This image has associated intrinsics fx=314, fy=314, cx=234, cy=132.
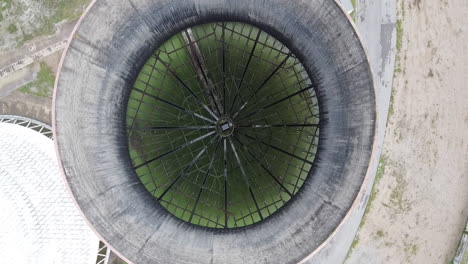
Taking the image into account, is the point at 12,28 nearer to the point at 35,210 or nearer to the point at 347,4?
the point at 35,210

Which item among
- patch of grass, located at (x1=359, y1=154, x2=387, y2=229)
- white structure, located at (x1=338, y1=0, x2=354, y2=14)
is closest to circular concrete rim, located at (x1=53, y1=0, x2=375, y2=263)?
white structure, located at (x1=338, y1=0, x2=354, y2=14)

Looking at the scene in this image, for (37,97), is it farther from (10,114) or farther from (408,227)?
(408,227)

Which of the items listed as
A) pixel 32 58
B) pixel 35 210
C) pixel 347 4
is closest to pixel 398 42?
pixel 347 4

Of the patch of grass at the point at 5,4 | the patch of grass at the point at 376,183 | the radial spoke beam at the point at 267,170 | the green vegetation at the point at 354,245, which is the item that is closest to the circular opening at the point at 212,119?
the radial spoke beam at the point at 267,170

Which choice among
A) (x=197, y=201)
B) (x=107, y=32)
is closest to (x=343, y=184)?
(x=197, y=201)

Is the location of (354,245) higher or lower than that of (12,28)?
lower

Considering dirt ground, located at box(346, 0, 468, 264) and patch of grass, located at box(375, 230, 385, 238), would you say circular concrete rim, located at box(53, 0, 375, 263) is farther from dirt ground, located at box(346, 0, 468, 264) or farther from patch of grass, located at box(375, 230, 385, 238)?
patch of grass, located at box(375, 230, 385, 238)

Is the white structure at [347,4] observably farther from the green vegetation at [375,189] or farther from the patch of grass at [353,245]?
the patch of grass at [353,245]
